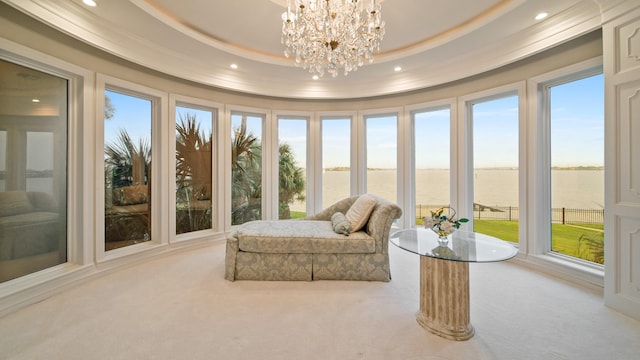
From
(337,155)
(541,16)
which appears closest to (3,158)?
(337,155)

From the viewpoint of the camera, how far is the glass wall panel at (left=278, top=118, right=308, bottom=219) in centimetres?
475

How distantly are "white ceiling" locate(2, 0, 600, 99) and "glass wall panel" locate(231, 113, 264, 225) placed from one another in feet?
2.04

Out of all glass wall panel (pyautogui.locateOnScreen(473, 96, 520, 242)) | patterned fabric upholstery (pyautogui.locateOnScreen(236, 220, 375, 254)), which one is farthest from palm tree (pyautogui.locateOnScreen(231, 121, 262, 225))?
glass wall panel (pyautogui.locateOnScreen(473, 96, 520, 242))

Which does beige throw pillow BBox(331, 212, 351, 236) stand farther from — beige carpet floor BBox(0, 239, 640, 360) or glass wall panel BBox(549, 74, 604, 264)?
glass wall panel BBox(549, 74, 604, 264)

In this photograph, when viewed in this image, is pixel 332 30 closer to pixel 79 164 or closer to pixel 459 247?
pixel 459 247

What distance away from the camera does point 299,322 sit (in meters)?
2.02

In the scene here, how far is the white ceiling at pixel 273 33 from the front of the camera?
2500 mm

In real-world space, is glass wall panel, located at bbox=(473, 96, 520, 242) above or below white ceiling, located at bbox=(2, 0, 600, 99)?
below

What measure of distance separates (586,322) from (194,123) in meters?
4.98

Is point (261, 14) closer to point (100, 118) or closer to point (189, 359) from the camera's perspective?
point (100, 118)

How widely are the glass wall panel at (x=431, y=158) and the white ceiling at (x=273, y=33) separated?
607mm

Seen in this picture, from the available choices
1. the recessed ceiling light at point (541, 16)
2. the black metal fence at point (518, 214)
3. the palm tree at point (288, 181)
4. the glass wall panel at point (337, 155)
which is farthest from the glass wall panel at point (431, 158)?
the palm tree at point (288, 181)

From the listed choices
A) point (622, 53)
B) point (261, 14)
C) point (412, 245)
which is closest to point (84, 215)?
point (261, 14)

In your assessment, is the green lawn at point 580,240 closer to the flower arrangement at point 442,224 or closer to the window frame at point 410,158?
the window frame at point 410,158
